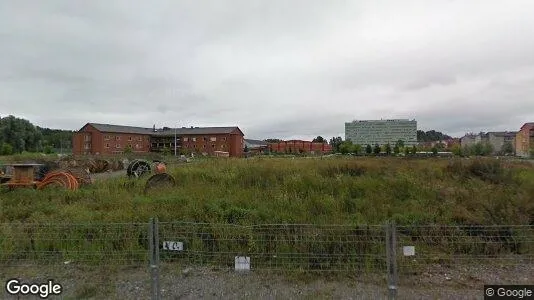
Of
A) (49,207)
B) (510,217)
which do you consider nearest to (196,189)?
(49,207)

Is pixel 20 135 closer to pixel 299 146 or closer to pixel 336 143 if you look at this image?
pixel 299 146

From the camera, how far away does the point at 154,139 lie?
10931 cm

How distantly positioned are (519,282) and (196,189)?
8.37m

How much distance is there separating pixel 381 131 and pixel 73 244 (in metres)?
147

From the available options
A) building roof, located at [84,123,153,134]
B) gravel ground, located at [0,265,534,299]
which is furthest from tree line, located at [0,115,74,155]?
gravel ground, located at [0,265,534,299]

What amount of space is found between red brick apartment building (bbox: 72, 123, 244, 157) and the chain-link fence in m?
82.4

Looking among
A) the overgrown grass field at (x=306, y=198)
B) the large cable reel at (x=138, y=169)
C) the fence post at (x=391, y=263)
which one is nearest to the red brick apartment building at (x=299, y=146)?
the large cable reel at (x=138, y=169)

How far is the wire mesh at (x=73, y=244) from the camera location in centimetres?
614

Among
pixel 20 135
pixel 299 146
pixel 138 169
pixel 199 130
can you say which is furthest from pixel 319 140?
pixel 138 169

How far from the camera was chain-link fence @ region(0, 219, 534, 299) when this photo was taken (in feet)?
17.4

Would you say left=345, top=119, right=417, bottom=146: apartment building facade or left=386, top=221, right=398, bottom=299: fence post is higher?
left=345, top=119, right=417, bottom=146: apartment building facade

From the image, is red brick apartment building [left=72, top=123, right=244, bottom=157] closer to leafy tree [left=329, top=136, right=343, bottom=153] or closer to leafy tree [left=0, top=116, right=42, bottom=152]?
leafy tree [left=0, top=116, right=42, bottom=152]

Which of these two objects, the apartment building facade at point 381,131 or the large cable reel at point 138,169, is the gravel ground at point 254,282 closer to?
the large cable reel at point 138,169

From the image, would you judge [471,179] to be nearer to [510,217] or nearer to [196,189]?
[510,217]
